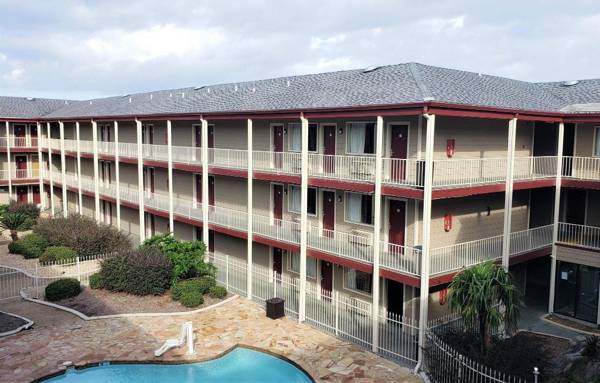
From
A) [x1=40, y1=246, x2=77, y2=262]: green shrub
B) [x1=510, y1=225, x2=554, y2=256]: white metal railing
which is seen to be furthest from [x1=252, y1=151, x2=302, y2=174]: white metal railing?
[x1=40, y1=246, x2=77, y2=262]: green shrub

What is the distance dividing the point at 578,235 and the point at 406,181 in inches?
371

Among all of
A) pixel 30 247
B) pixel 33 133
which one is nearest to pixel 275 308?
pixel 30 247

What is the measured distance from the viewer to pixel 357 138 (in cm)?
2184

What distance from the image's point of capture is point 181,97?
35.0 metres

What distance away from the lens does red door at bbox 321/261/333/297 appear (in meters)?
23.4

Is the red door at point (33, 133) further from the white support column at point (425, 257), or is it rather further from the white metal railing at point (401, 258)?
the white support column at point (425, 257)

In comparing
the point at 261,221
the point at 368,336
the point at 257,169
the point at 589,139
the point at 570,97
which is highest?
the point at 570,97

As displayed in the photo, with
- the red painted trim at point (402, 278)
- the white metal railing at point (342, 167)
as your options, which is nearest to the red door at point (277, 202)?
the white metal railing at point (342, 167)

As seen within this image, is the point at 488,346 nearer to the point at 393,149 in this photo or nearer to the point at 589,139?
the point at 393,149

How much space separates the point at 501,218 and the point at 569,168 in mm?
3679

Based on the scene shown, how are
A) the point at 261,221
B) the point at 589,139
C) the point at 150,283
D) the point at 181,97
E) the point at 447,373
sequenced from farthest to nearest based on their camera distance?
1. the point at 181,97
2. the point at 261,221
3. the point at 150,283
4. the point at 589,139
5. the point at 447,373

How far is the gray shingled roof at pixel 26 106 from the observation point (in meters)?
45.4

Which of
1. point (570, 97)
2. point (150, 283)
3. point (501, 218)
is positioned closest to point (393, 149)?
point (501, 218)

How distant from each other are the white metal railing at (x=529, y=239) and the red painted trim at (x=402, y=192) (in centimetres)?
593
